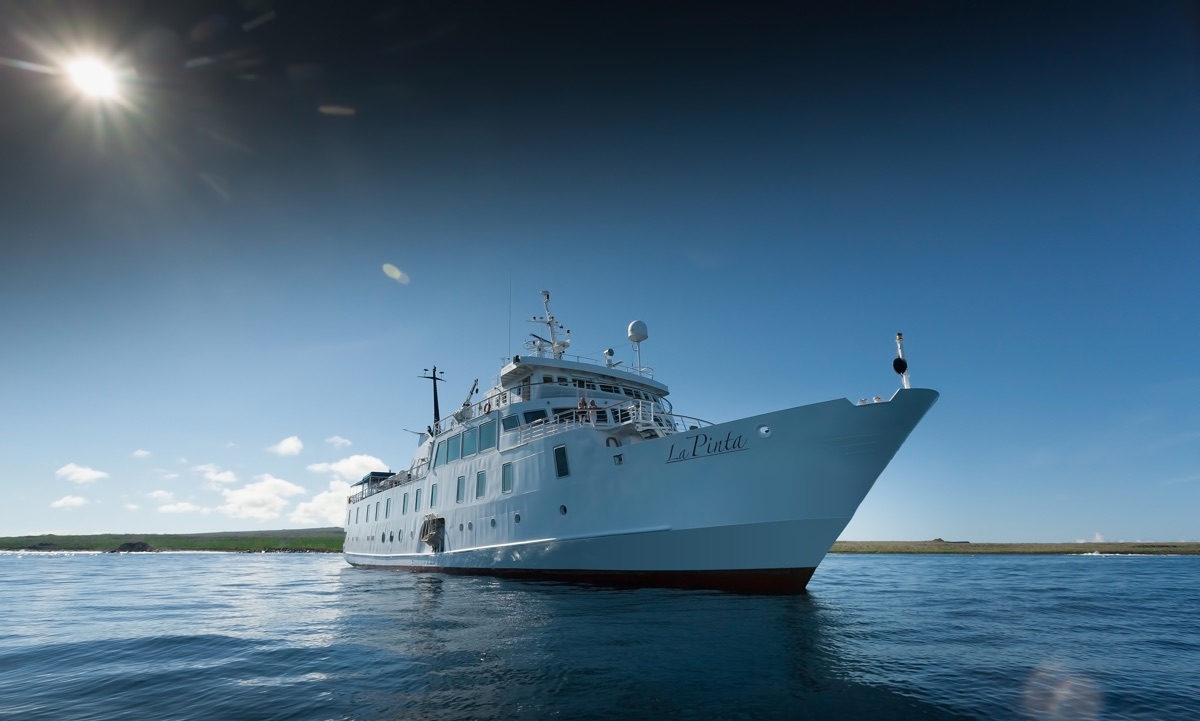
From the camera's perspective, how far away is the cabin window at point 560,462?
804 inches

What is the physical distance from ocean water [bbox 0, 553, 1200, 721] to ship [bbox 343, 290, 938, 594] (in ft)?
4.26

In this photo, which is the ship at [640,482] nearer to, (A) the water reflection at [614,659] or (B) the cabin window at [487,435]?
(B) the cabin window at [487,435]

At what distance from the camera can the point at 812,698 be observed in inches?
288

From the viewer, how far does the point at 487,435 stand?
25859 mm

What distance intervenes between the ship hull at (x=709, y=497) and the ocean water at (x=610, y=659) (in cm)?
112

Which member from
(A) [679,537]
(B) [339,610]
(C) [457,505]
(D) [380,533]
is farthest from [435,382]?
(A) [679,537]

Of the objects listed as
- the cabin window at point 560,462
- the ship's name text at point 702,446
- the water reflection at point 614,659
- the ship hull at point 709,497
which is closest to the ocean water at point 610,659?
the water reflection at point 614,659

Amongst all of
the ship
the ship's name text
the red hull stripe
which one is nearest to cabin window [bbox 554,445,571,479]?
the ship

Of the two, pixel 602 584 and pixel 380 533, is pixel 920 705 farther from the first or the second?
pixel 380 533

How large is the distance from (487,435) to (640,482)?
33.8ft

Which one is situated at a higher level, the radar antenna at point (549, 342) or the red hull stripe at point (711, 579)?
the radar antenna at point (549, 342)

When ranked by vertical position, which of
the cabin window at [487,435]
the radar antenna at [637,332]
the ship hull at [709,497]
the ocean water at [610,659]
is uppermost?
the radar antenna at [637,332]

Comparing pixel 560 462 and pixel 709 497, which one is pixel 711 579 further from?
pixel 560 462

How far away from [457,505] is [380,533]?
1445 centimetres
